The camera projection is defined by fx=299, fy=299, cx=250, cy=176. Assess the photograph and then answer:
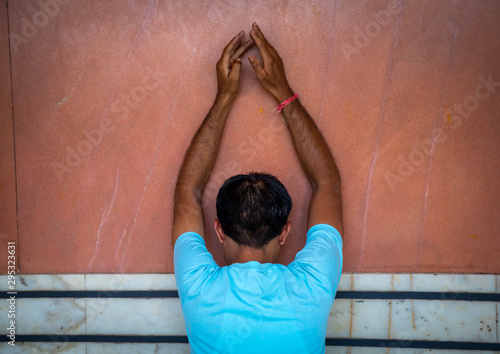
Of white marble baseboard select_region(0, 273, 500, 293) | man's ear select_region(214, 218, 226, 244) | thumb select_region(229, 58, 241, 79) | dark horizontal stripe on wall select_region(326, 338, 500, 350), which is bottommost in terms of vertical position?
dark horizontal stripe on wall select_region(326, 338, 500, 350)

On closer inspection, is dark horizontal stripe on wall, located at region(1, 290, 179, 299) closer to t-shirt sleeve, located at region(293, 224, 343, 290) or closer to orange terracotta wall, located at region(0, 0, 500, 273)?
orange terracotta wall, located at region(0, 0, 500, 273)

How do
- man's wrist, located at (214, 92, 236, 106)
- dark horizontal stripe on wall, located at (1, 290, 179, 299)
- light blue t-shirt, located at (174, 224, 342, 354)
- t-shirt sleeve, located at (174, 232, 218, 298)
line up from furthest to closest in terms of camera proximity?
dark horizontal stripe on wall, located at (1, 290, 179, 299) < man's wrist, located at (214, 92, 236, 106) < t-shirt sleeve, located at (174, 232, 218, 298) < light blue t-shirt, located at (174, 224, 342, 354)

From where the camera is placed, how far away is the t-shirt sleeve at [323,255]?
1173 millimetres

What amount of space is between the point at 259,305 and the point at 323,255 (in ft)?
1.08

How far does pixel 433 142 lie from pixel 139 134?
164 centimetres

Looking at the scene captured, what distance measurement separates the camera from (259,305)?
108cm

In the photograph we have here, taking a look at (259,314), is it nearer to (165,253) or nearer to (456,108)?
(165,253)

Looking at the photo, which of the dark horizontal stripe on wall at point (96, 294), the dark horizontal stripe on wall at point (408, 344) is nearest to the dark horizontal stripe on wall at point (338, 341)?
the dark horizontal stripe on wall at point (408, 344)

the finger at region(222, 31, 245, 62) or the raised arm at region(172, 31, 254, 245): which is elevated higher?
the finger at region(222, 31, 245, 62)

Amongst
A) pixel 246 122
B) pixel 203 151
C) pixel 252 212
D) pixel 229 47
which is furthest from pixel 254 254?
pixel 229 47

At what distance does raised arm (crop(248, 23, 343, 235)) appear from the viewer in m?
1.49

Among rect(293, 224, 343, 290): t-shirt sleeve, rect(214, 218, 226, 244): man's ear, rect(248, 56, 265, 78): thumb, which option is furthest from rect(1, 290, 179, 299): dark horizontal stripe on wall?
rect(248, 56, 265, 78): thumb

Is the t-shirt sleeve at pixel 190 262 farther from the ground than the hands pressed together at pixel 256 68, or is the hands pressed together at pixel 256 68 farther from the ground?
the hands pressed together at pixel 256 68

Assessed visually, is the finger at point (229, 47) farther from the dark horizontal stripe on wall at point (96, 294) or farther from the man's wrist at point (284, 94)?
the dark horizontal stripe on wall at point (96, 294)
